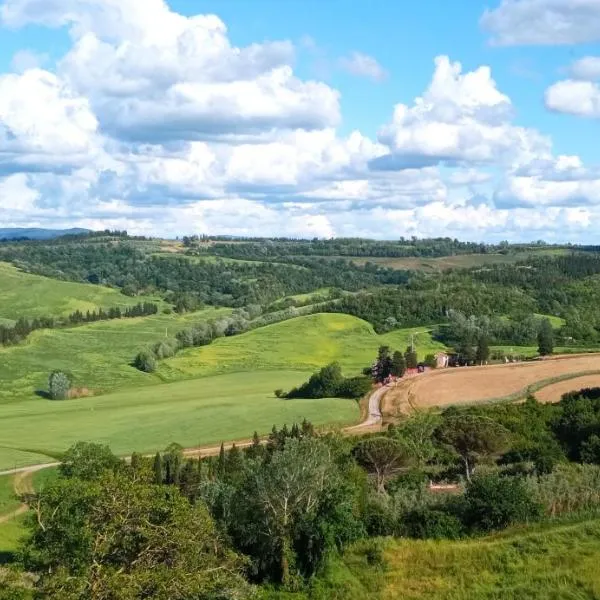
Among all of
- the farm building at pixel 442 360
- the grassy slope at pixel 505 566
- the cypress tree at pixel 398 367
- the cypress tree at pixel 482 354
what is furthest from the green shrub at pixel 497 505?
the cypress tree at pixel 482 354

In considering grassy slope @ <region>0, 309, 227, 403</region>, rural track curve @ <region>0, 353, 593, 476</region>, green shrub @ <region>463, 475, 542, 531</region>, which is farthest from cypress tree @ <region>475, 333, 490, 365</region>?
green shrub @ <region>463, 475, 542, 531</region>

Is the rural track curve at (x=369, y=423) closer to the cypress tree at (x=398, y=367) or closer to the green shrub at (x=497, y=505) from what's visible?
the cypress tree at (x=398, y=367)

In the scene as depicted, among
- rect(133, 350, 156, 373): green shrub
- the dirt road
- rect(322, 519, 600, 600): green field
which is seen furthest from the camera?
rect(133, 350, 156, 373): green shrub

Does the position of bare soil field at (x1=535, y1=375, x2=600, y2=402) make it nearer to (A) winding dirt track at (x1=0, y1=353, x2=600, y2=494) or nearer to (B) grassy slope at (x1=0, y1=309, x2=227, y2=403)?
(A) winding dirt track at (x1=0, y1=353, x2=600, y2=494)

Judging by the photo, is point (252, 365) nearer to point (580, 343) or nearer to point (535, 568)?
point (580, 343)

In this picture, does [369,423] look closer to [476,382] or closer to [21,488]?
[476,382]
